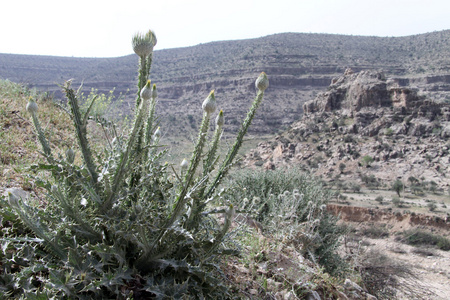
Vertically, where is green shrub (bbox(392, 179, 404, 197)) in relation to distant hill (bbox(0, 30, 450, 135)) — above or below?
below

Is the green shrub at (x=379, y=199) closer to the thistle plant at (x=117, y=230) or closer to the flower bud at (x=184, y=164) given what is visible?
the thistle plant at (x=117, y=230)

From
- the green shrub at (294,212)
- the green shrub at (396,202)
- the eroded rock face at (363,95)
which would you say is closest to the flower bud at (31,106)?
the green shrub at (294,212)

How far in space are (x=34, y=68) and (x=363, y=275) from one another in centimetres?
5757

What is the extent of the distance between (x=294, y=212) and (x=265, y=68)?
5629cm

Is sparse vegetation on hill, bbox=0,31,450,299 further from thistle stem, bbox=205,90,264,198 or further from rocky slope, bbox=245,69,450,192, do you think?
rocky slope, bbox=245,69,450,192

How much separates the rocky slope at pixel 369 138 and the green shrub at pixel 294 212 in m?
19.0

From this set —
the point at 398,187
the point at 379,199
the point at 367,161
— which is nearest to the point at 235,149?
the point at 379,199

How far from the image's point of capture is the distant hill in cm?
4859

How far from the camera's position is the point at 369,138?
1372 inches

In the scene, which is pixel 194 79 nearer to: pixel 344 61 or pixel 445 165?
pixel 344 61

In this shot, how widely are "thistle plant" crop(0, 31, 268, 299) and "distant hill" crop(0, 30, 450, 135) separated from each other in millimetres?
40494

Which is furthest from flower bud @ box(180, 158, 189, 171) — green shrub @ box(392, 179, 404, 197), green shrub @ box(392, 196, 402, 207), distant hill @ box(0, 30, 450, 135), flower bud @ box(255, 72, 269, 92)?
distant hill @ box(0, 30, 450, 135)

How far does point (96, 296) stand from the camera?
5.16 feet

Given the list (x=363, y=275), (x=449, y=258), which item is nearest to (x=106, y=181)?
(x=363, y=275)
